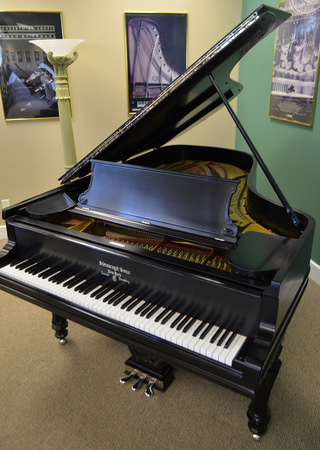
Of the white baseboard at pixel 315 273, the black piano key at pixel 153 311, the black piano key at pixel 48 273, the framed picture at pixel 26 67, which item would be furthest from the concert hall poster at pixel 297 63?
the black piano key at pixel 48 273

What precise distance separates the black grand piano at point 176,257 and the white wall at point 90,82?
201 centimetres

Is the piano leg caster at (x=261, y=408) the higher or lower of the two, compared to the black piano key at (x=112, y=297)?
lower

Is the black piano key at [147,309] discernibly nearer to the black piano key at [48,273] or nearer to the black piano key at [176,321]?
the black piano key at [176,321]

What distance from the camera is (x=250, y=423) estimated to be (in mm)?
1908

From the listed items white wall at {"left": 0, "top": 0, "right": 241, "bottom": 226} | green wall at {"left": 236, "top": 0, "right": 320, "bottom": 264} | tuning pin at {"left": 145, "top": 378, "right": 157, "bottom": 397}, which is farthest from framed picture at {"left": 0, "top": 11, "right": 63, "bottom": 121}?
tuning pin at {"left": 145, "top": 378, "right": 157, "bottom": 397}

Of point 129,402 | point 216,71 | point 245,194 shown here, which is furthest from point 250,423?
point 216,71

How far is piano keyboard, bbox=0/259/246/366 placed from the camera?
1427 mm

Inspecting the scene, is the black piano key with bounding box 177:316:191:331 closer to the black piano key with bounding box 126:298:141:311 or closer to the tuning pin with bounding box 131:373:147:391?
the black piano key with bounding box 126:298:141:311

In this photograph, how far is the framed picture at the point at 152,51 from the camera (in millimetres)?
4035

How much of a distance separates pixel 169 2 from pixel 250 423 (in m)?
4.09

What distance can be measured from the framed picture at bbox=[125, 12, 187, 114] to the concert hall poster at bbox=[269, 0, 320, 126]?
3.68 feet

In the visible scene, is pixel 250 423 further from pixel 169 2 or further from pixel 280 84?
pixel 169 2

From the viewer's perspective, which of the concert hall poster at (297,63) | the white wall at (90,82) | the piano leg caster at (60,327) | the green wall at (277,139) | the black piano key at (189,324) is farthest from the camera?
the white wall at (90,82)

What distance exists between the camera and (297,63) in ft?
11.0
